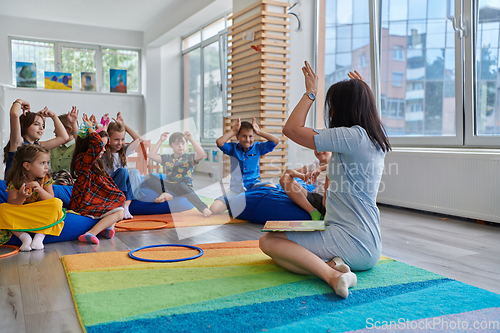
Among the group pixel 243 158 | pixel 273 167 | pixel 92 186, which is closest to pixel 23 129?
pixel 92 186

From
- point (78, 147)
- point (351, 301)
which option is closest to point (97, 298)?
point (351, 301)

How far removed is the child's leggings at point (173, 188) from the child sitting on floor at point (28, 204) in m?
1.34

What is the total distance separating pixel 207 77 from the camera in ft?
28.3

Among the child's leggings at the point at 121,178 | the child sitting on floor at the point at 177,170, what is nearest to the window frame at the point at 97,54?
the child sitting on floor at the point at 177,170

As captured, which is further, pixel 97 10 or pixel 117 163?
pixel 97 10

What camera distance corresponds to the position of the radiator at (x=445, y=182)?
3.36 meters

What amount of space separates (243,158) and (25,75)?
690 centimetres

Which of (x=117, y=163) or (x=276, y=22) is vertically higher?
(x=276, y=22)

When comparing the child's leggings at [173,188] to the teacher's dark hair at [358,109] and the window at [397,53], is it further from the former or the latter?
the window at [397,53]

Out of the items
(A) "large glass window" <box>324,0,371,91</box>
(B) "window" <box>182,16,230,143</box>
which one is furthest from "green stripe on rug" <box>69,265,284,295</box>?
(B) "window" <box>182,16,230,143</box>

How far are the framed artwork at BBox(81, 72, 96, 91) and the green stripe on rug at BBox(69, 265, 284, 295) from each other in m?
8.06

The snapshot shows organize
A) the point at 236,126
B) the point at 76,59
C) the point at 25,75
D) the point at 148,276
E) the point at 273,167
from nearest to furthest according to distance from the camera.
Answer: the point at 148,276 < the point at 236,126 < the point at 273,167 < the point at 25,75 < the point at 76,59

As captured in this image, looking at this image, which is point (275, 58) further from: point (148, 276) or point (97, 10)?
point (97, 10)

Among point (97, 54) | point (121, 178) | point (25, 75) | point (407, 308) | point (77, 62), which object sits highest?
point (97, 54)
